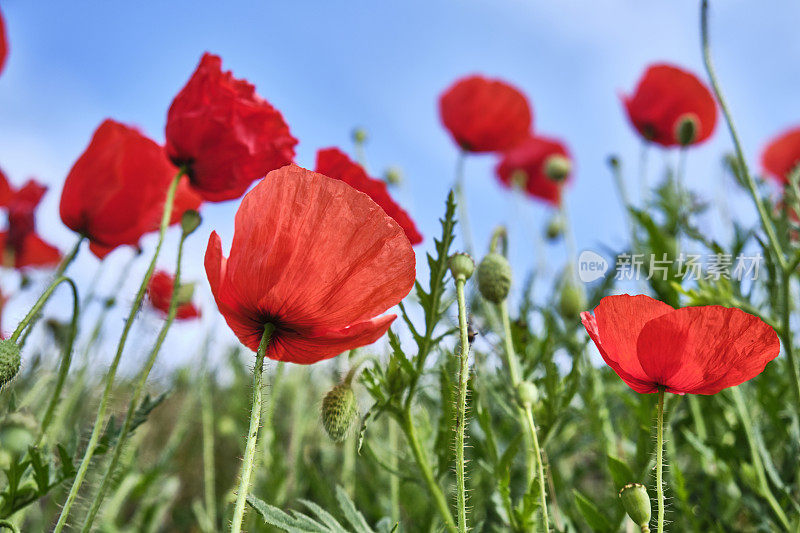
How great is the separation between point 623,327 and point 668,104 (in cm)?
154

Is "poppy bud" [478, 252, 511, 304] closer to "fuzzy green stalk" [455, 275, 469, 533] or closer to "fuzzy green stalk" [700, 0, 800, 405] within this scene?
"fuzzy green stalk" [455, 275, 469, 533]

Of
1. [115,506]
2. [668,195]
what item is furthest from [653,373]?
[668,195]

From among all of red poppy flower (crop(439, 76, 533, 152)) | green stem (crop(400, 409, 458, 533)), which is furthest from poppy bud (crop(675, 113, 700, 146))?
green stem (crop(400, 409, 458, 533))

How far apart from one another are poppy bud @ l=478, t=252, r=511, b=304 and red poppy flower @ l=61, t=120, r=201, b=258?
50 centimetres

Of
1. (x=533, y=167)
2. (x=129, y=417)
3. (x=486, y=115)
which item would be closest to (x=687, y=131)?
(x=486, y=115)

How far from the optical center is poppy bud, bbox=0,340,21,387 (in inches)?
25.3

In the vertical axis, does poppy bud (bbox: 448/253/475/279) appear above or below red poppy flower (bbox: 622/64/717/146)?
below

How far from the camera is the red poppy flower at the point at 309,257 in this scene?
627mm

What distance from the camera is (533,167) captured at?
277 centimetres

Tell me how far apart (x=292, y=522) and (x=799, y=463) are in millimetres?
878

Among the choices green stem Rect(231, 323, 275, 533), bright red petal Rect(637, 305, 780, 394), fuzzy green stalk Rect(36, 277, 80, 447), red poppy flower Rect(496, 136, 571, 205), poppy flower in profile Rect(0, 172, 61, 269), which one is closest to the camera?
green stem Rect(231, 323, 275, 533)

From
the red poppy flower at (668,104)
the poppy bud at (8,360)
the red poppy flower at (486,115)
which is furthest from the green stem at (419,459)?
the red poppy flower at (668,104)

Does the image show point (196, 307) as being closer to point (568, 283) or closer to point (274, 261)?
point (568, 283)

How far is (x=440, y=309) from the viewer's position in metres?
0.86
